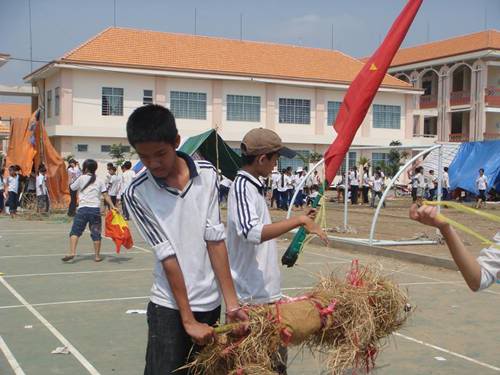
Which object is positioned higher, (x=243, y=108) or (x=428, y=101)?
(x=428, y=101)

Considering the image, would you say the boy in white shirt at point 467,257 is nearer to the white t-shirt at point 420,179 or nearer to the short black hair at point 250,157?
the short black hair at point 250,157

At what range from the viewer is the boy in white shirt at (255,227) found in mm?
3383

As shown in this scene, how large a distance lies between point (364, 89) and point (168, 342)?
107 inches

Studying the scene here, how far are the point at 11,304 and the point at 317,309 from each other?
579cm

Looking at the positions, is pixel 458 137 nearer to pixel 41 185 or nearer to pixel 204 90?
pixel 204 90

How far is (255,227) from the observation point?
134 inches

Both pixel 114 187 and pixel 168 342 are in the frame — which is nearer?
pixel 168 342

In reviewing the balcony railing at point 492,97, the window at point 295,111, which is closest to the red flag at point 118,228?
the window at point 295,111

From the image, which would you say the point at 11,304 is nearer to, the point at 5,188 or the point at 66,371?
the point at 66,371

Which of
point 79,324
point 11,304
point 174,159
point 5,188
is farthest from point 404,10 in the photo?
point 5,188

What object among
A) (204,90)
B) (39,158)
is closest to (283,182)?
(39,158)

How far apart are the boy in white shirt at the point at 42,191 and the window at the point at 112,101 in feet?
50.2

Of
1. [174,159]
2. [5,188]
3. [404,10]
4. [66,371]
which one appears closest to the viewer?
[174,159]

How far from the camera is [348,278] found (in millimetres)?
3373
